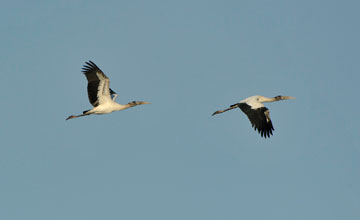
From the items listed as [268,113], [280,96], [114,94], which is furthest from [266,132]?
[114,94]

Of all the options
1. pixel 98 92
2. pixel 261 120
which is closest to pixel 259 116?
pixel 261 120

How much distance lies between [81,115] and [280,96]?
35.3 feet

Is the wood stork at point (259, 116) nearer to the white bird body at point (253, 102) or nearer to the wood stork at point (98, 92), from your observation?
the white bird body at point (253, 102)

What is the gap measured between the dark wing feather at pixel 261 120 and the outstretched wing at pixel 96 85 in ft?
21.5

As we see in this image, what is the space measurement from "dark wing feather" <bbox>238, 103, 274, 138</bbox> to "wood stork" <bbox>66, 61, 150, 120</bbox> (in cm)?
607

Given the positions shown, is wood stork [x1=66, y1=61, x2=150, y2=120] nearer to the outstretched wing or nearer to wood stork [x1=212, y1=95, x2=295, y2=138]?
the outstretched wing

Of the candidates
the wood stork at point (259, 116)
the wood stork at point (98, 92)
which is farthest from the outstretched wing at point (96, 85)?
the wood stork at point (259, 116)

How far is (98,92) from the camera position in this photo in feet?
127

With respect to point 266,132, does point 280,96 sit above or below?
above

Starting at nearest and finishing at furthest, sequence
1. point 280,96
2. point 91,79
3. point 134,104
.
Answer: point 91,79 → point 134,104 → point 280,96

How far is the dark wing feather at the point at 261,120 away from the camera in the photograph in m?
40.0

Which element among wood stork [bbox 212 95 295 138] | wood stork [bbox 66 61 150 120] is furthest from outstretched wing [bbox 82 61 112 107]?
wood stork [bbox 212 95 295 138]

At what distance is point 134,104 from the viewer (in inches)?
1610

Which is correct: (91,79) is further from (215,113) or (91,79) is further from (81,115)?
(215,113)
